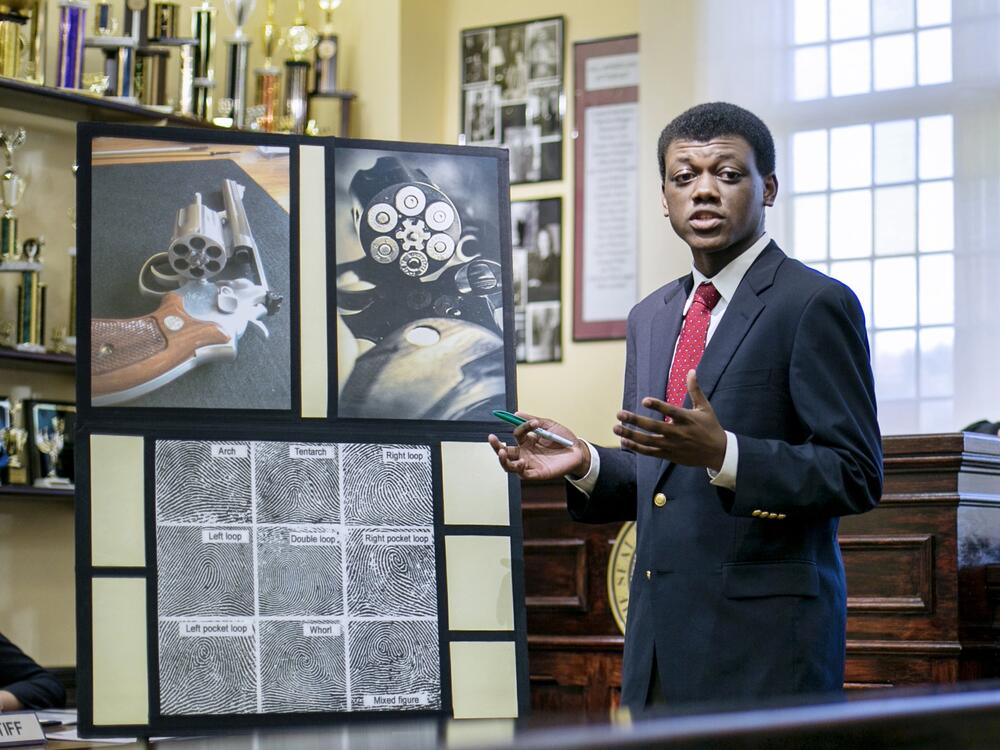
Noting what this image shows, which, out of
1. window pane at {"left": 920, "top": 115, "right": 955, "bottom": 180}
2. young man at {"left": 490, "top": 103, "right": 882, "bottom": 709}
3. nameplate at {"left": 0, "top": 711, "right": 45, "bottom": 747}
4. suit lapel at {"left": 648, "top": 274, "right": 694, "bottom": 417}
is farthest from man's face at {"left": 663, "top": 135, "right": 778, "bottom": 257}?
window pane at {"left": 920, "top": 115, "right": 955, "bottom": 180}

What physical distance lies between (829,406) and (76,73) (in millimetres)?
3677

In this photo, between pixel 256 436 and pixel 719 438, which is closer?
pixel 719 438

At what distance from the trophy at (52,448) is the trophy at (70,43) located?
1.17 m

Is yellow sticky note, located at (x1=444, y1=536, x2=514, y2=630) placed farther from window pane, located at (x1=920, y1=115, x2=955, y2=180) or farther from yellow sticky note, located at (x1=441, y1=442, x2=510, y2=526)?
window pane, located at (x1=920, y1=115, x2=955, y2=180)

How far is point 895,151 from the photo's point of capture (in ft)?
17.4

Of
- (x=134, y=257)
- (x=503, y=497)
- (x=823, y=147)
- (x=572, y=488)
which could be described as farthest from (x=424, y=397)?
(x=823, y=147)

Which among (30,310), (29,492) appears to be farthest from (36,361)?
(29,492)

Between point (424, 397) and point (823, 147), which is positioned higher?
point (823, 147)

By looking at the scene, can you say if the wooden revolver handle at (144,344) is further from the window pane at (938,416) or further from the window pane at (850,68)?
the window pane at (850,68)

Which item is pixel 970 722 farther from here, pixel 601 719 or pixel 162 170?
pixel 162 170

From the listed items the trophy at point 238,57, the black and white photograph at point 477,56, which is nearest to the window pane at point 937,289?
the black and white photograph at point 477,56

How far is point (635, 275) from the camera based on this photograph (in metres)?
5.58

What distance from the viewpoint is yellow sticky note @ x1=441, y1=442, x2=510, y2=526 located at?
2514mm

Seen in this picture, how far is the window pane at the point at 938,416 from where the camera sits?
16.2ft
